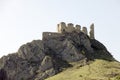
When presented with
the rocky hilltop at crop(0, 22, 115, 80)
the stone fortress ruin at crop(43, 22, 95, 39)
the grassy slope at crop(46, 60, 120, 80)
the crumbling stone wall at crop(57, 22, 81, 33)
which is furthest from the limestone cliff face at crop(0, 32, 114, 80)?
the grassy slope at crop(46, 60, 120, 80)

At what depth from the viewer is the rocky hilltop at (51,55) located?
15075 centimetres

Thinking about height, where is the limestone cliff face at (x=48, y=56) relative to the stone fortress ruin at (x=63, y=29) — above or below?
below

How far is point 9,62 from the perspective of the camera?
155000 millimetres

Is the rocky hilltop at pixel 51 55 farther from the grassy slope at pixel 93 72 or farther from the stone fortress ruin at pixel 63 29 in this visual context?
the grassy slope at pixel 93 72

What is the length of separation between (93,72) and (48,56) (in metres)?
21.6

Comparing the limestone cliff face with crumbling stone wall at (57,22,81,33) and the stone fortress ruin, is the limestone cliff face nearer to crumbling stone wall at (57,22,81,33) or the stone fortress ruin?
the stone fortress ruin

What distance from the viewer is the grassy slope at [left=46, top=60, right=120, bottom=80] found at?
140 meters

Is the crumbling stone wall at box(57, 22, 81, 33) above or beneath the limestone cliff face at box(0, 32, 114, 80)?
above

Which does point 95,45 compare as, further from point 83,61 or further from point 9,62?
point 9,62

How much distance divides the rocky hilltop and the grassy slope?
11.5 feet

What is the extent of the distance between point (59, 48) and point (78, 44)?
960 cm

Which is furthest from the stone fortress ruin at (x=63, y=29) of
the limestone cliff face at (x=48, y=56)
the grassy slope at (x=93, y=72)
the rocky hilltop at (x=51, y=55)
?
the grassy slope at (x=93, y=72)

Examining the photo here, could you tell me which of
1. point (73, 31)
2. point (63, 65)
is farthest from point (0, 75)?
point (73, 31)

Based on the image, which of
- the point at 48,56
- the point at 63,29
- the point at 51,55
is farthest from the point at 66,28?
the point at 48,56
